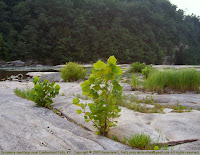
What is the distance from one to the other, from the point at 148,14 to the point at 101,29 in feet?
49.2

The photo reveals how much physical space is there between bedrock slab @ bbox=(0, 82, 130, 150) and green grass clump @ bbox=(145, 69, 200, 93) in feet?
11.4

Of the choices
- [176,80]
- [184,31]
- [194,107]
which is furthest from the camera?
[184,31]

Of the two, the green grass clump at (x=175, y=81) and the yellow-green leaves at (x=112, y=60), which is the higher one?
the yellow-green leaves at (x=112, y=60)

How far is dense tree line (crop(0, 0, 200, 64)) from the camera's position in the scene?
3788 cm

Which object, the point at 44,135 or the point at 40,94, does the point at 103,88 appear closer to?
the point at 44,135

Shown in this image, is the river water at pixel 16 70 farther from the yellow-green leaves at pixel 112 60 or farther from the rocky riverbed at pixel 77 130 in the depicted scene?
the yellow-green leaves at pixel 112 60

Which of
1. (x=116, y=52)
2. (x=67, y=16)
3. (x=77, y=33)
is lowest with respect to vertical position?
(x=116, y=52)

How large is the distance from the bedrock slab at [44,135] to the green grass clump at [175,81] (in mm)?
3460

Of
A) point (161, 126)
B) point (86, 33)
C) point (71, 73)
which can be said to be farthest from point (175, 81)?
point (86, 33)

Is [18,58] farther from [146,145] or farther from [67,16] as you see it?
[146,145]

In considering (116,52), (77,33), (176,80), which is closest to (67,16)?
(77,33)

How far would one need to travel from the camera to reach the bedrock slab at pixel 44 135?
181cm

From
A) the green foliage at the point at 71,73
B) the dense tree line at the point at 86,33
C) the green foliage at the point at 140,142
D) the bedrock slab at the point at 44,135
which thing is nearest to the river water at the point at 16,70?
the green foliage at the point at 71,73

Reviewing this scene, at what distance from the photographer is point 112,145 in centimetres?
187
